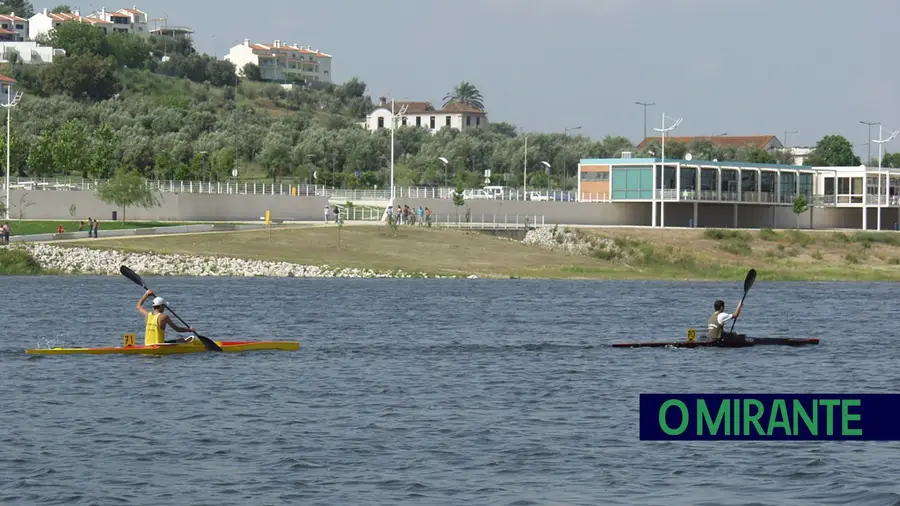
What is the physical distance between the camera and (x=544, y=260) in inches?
3388

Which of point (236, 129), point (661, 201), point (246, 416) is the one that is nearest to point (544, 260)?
point (661, 201)

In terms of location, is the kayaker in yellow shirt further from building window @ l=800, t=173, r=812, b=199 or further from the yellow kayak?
building window @ l=800, t=173, r=812, b=199

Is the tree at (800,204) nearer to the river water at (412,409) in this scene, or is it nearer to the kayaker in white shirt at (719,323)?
the river water at (412,409)

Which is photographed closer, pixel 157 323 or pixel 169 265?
pixel 157 323

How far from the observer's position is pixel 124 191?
314 ft

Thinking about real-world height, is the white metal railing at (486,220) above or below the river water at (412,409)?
above

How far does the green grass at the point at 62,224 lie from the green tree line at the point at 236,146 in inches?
907

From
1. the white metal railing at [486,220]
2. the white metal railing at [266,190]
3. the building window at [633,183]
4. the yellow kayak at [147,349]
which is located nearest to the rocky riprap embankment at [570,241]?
the white metal railing at [486,220]

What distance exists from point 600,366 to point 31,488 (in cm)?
1948

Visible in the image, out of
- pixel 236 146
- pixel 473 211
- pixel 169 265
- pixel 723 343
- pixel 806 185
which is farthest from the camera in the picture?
pixel 236 146

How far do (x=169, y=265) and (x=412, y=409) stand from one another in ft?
158

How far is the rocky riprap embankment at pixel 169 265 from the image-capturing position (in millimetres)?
75312

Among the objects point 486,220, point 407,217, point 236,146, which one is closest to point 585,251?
point 407,217

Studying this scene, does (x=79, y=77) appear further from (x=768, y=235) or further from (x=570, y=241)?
(x=768, y=235)
